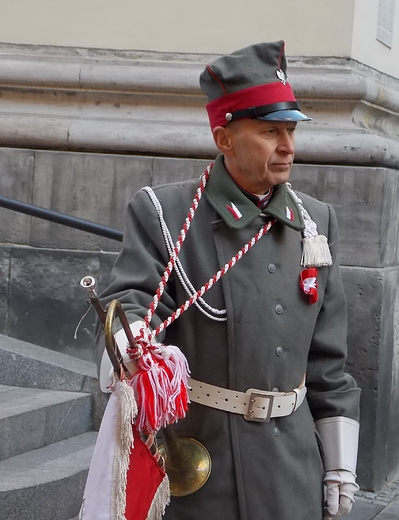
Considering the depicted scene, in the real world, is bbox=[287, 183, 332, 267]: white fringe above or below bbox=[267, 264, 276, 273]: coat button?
above

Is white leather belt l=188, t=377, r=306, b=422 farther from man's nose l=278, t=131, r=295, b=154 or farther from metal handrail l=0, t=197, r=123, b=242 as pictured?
metal handrail l=0, t=197, r=123, b=242

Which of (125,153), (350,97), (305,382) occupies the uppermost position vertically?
(350,97)

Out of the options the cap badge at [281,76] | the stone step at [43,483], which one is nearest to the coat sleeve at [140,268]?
the cap badge at [281,76]

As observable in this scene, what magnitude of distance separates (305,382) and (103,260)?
2.91m

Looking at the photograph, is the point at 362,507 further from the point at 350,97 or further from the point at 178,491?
the point at 178,491

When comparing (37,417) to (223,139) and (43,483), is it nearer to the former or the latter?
(43,483)

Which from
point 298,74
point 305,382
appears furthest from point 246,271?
point 298,74

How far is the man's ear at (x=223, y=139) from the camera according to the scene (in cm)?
285

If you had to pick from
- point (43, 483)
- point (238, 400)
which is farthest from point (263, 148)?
point (43, 483)

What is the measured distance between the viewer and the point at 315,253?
2.94 m

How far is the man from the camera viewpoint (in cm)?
276

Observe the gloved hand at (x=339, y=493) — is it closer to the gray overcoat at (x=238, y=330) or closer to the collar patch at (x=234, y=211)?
the gray overcoat at (x=238, y=330)

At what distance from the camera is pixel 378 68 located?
614 cm

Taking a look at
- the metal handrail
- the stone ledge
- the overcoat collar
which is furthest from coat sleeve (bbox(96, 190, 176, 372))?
the stone ledge
